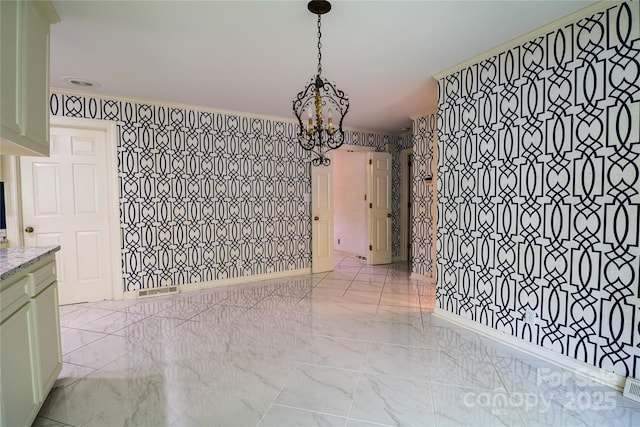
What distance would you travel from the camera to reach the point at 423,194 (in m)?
4.95

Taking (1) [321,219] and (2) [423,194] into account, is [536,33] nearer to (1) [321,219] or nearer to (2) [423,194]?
(2) [423,194]

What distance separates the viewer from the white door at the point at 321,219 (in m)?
5.50

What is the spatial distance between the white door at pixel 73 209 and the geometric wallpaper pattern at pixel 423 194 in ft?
13.8

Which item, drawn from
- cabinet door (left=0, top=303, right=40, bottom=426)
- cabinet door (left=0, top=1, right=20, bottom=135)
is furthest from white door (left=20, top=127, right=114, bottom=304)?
cabinet door (left=0, top=303, right=40, bottom=426)

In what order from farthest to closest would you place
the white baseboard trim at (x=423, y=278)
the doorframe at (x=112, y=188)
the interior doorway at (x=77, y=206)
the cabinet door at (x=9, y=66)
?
the white baseboard trim at (x=423, y=278)
the doorframe at (x=112, y=188)
the interior doorway at (x=77, y=206)
the cabinet door at (x=9, y=66)

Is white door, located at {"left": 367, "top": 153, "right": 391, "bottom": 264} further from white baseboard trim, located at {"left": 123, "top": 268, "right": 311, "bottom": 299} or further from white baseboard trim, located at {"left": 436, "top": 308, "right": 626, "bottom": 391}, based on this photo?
white baseboard trim, located at {"left": 436, "top": 308, "right": 626, "bottom": 391}

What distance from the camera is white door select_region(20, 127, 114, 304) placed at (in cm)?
370

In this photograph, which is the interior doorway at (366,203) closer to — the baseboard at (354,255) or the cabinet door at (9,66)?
the baseboard at (354,255)

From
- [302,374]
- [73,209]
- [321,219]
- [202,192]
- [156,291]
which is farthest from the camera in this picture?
[321,219]

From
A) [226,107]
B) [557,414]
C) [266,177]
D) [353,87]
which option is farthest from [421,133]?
[557,414]

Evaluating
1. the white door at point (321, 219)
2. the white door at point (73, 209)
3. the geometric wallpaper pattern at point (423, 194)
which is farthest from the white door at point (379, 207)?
the white door at point (73, 209)

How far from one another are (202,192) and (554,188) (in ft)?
13.1

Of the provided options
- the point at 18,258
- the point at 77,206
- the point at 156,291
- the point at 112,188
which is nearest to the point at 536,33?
the point at 18,258

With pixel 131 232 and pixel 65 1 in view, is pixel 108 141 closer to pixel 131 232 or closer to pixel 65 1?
pixel 131 232
